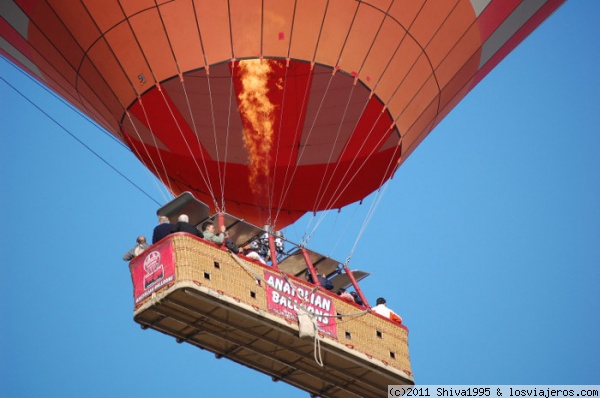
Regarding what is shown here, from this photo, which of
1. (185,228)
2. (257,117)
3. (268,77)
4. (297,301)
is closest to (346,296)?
(297,301)

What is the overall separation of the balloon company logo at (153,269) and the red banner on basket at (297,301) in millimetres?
1192

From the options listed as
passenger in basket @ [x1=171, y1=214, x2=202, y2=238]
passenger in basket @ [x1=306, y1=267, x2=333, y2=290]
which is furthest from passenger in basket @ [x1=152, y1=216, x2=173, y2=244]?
passenger in basket @ [x1=306, y1=267, x2=333, y2=290]

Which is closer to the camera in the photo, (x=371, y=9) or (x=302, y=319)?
(x=302, y=319)

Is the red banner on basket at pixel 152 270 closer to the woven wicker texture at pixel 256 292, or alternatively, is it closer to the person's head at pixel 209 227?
the woven wicker texture at pixel 256 292

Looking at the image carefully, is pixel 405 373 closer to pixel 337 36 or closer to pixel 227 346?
pixel 227 346

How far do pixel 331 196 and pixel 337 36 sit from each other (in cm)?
273

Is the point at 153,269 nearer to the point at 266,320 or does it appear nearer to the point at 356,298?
the point at 266,320

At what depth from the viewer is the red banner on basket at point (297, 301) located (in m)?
15.1

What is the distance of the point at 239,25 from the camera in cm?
1617

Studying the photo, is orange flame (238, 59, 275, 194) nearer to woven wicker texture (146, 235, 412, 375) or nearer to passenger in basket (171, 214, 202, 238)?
passenger in basket (171, 214, 202, 238)

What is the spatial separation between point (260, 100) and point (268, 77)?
432 mm

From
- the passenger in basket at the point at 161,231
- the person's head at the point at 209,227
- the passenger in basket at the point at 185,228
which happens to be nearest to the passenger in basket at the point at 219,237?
the person's head at the point at 209,227

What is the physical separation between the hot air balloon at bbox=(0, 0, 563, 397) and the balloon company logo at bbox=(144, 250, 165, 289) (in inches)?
0.7

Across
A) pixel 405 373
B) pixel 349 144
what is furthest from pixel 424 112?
pixel 405 373
